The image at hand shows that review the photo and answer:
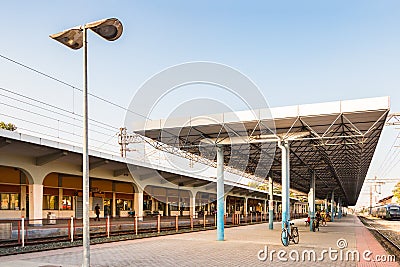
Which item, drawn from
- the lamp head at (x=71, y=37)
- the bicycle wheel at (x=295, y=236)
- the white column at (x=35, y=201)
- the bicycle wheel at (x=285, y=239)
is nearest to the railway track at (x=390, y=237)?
the bicycle wheel at (x=295, y=236)

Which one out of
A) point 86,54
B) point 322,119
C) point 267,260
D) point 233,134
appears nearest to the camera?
point 86,54

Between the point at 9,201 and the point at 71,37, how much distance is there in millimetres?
19692

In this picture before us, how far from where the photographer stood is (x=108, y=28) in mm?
8438

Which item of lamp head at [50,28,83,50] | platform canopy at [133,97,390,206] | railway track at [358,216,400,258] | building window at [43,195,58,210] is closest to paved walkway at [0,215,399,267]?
railway track at [358,216,400,258]

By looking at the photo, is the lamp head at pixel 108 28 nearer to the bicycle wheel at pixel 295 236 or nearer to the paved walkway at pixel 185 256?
the paved walkway at pixel 185 256

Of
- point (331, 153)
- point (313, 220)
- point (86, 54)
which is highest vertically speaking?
point (86, 54)

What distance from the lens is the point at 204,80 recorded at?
58.7ft

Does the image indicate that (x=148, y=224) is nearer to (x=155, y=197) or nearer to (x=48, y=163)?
(x=48, y=163)

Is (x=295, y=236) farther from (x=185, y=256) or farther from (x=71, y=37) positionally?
(x=71, y=37)

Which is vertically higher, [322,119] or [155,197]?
[322,119]

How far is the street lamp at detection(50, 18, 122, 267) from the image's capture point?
27.1ft

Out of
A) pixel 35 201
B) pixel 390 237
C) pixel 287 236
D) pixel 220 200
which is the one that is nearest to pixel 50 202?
pixel 35 201

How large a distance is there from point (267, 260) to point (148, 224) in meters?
14.4

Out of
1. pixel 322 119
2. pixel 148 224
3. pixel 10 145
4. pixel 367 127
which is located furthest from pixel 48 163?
pixel 367 127
